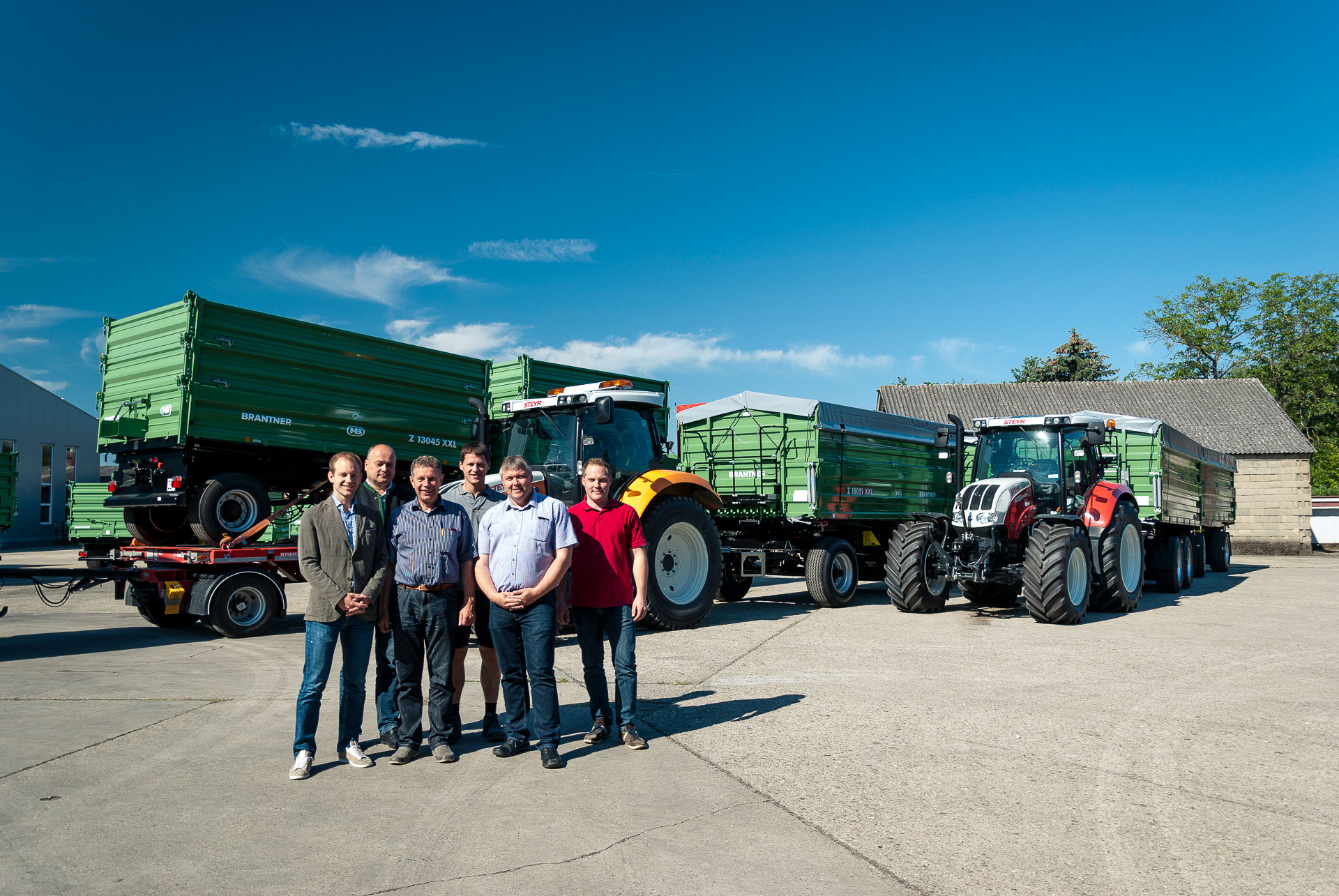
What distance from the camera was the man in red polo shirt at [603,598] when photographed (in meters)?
5.23

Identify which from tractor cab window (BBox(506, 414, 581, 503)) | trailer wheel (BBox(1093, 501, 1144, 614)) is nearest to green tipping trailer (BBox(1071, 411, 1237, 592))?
trailer wheel (BBox(1093, 501, 1144, 614))

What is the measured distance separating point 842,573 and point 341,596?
9262mm

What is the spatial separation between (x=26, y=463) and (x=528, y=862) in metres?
31.4

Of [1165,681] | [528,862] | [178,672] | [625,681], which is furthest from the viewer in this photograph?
[178,672]

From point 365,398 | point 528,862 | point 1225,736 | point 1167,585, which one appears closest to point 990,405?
point 1167,585

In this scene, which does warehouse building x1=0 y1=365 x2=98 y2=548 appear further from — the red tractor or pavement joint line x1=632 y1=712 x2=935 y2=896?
pavement joint line x1=632 y1=712 x2=935 y2=896

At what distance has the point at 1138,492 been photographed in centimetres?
1493

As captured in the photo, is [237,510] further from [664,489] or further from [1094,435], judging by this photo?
[1094,435]

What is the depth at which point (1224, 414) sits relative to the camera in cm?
3319

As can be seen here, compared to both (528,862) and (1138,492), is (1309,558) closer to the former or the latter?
(1138,492)

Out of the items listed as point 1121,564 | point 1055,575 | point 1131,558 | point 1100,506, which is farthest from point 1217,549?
point 1055,575

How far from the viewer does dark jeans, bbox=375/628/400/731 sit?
510 cm

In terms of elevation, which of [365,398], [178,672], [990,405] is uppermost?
[990,405]


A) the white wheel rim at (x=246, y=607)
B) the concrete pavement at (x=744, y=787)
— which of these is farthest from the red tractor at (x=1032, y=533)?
the white wheel rim at (x=246, y=607)
